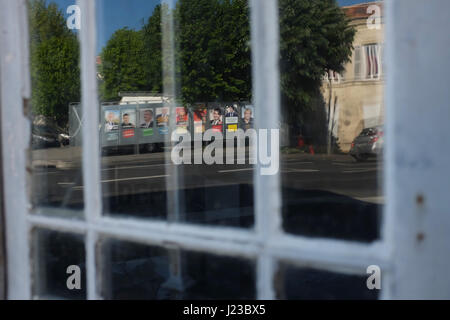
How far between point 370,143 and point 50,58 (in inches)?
111

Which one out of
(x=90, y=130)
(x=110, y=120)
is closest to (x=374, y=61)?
(x=110, y=120)

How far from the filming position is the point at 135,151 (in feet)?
29.7

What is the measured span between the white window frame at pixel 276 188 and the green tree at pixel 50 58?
14cm

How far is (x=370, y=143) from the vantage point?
3854 mm

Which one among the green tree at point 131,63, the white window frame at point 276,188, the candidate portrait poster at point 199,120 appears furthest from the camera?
the candidate portrait poster at point 199,120

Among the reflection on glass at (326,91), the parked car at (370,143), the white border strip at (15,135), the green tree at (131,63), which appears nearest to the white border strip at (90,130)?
the white border strip at (15,135)

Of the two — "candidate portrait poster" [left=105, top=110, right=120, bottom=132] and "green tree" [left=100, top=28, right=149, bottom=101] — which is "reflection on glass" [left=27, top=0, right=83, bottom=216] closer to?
"candidate portrait poster" [left=105, top=110, right=120, bottom=132]

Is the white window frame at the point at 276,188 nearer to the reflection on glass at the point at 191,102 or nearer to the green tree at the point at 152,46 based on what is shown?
the reflection on glass at the point at 191,102

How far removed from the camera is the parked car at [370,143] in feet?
3.43

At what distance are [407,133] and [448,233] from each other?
15 centimetres

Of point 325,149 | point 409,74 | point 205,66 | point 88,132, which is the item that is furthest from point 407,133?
point 205,66

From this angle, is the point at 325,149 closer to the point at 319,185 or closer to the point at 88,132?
the point at 319,185

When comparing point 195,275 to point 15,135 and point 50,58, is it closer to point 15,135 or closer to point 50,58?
point 15,135

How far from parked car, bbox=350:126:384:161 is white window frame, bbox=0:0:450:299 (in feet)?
0.43
